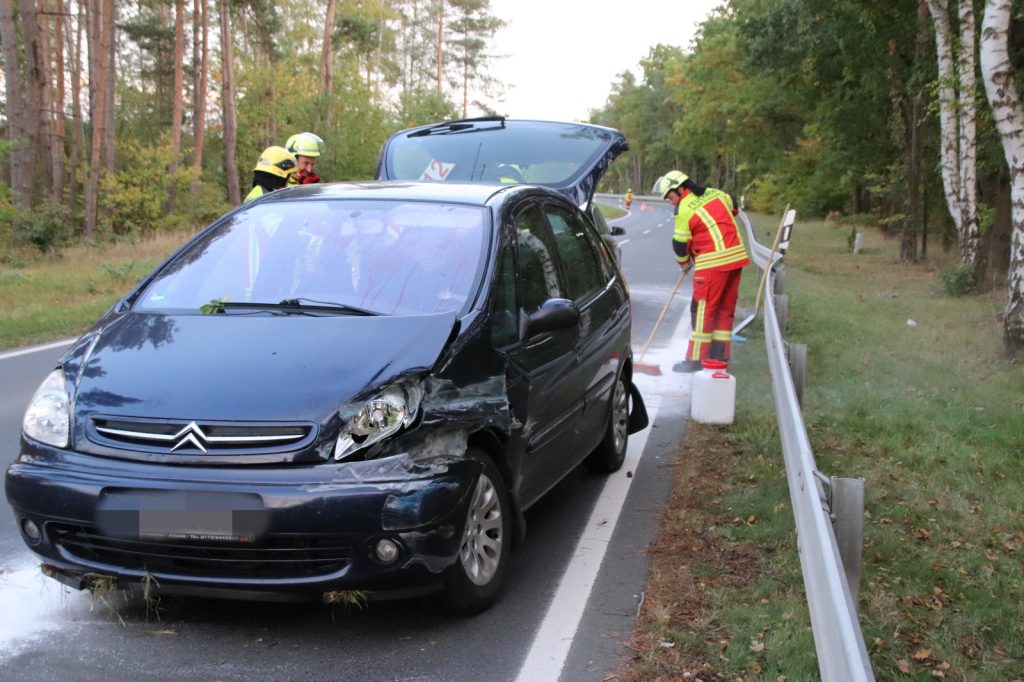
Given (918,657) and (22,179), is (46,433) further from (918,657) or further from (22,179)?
(22,179)

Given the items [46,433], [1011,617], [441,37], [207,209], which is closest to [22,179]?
[207,209]

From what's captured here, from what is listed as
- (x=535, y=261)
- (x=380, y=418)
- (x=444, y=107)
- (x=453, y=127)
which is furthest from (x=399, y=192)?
(x=444, y=107)

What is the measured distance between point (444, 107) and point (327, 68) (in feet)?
18.7

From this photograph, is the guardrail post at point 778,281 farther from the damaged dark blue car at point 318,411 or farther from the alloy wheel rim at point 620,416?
the damaged dark blue car at point 318,411

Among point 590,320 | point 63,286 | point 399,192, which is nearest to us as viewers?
point 399,192

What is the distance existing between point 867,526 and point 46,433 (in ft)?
13.4

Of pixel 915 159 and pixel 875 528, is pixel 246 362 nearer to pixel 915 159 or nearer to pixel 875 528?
pixel 875 528

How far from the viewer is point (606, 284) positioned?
645 cm

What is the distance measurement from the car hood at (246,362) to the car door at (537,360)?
1.52ft

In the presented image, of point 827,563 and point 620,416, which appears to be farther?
point 620,416

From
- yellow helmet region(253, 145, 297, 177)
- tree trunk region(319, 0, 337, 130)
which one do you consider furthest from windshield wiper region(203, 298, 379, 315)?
tree trunk region(319, 0, 337, 130)

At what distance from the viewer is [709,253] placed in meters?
9.88

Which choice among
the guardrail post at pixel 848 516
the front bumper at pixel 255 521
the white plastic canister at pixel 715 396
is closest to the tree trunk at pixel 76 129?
the white plastic canister at pixel 715 396

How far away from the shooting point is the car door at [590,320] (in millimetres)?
5617
